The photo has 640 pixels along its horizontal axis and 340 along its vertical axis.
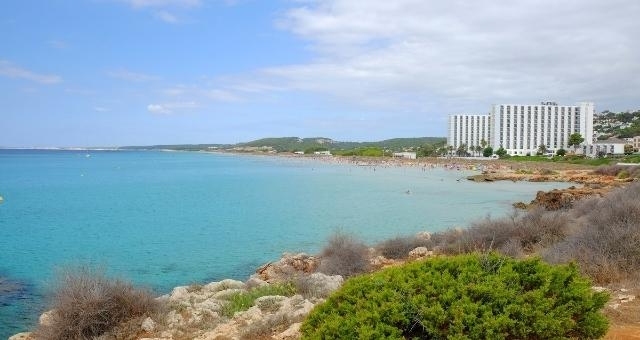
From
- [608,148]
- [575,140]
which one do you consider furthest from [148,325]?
[575,140]

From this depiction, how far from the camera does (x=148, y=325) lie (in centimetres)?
972

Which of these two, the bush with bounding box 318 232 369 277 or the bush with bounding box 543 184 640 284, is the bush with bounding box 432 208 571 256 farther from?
the bush with bounding box 543 184 640 284

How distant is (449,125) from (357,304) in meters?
199

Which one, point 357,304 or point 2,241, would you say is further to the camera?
point 2,241

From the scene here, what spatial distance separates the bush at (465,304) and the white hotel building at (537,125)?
160m

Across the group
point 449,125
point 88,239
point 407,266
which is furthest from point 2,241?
point 449,125

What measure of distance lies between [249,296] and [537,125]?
162 meters

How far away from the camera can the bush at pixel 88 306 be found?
9342 mm

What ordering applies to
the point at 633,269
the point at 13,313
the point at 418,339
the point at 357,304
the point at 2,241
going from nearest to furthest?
the point at 418,339, the point at 357,304, the point at 633,269, the point at 13,313, the point at 2,241

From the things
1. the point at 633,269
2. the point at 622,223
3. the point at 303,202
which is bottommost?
the point at 303,202

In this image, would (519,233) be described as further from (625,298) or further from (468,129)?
(468,129)

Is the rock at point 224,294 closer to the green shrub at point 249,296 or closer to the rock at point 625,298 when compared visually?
the green shrub at point 249,296

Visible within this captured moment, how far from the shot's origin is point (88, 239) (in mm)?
26453

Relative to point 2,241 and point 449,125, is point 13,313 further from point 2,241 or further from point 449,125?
point 449,125
